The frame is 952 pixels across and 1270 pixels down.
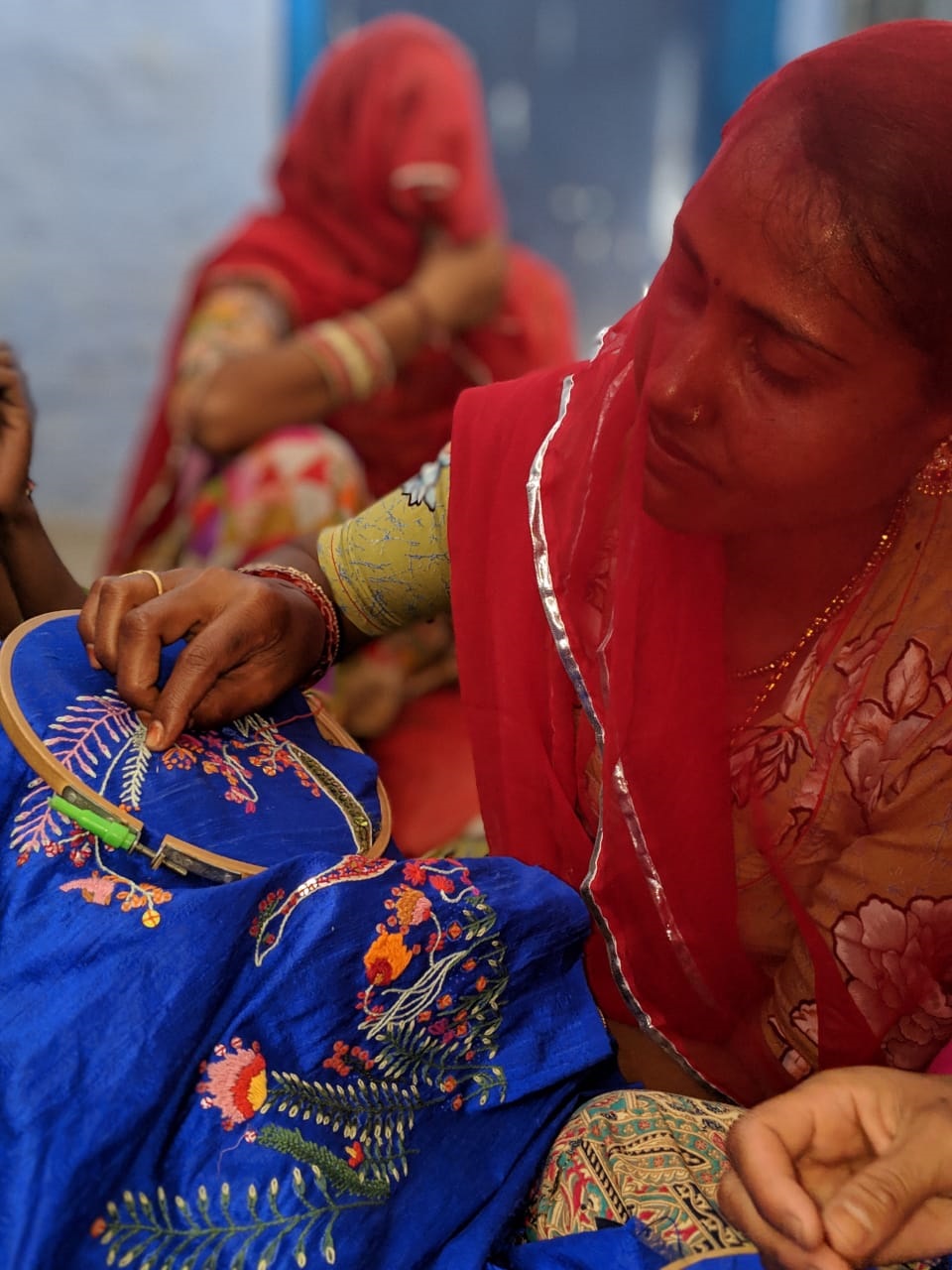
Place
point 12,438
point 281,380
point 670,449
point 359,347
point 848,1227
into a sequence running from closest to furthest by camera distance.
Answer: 1. point 848,1227
2. point 670,449
3. point 12,438
4. point 281,380
5. point 359,347

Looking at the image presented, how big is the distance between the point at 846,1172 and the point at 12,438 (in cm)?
67

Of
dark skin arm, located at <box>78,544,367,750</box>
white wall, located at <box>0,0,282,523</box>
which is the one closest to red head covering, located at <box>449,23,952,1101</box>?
dark skin arm, located at <box>78,544,367,750</box>

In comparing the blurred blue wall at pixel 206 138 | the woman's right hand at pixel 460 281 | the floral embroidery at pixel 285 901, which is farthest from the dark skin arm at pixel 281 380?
the floral embroidery at pixel 285 901

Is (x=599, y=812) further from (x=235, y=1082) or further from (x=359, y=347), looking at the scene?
(x=359, y=347)

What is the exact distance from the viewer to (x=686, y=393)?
67 cm

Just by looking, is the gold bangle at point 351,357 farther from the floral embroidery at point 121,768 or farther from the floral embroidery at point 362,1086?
the floral embroidery at point 362,1086

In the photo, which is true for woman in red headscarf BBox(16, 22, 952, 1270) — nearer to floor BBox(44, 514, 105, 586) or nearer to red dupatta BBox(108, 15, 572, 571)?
red dupatta BBox(108, 15, 572, 571)

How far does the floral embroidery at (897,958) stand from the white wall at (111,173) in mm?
2394

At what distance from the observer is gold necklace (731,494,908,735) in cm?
72

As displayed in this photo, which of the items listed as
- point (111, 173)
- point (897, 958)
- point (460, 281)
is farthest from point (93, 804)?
point (111, 173)

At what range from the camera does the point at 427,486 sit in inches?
Result: 35.9

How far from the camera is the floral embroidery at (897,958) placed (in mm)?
721

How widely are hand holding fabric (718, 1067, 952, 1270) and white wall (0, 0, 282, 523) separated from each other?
2.51 meters

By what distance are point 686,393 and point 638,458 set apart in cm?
8
